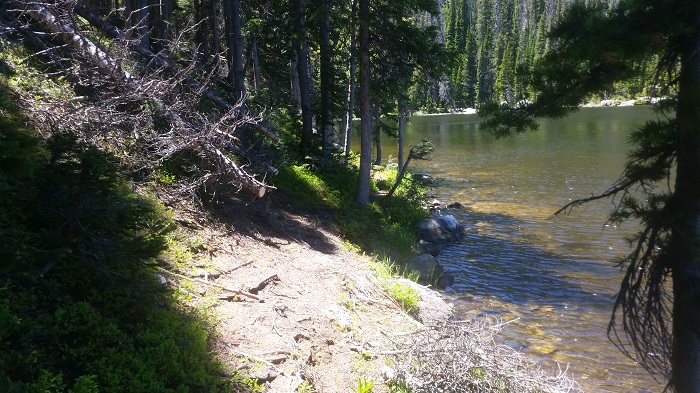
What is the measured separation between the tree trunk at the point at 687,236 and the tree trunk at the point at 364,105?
8578 mm

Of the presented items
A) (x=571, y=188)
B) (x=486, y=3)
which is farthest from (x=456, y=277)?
(x=486, y=3)

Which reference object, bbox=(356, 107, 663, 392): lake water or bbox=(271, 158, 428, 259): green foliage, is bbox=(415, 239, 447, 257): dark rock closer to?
bbox=(356, 107, 663, 392): lake water

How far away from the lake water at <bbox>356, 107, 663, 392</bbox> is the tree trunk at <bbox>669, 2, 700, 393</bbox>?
1.53m

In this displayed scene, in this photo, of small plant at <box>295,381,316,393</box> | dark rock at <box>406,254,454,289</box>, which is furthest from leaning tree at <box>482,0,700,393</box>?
dark rock at <box>406,254,454,289</box>

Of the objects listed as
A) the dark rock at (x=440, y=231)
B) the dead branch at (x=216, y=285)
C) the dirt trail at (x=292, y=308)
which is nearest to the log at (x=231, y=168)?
the dirt trail at (x=292, y=308)

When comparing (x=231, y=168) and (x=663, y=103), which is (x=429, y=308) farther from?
(x=663, y=103)

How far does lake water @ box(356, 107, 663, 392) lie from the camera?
8.18 meters

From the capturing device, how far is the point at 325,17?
12.6m

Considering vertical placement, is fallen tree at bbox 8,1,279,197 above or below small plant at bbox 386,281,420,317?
above

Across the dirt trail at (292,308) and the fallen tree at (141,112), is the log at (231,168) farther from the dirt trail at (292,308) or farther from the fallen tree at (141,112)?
the dirt trail at (292,308)

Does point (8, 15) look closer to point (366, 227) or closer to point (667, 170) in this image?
point (366, 227)

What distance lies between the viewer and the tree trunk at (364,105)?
40.1 ft

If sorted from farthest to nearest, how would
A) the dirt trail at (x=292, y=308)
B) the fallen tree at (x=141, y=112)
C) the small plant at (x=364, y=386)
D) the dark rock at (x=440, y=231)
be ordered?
1. the dark rock at (x=440, y=231)
2. the fallen tree at (x=141, y=112)
3. the dirt trail at (x=292, y=308)
4. the small plant at (x=364, y=386)

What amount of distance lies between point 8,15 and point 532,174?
22.3 m
